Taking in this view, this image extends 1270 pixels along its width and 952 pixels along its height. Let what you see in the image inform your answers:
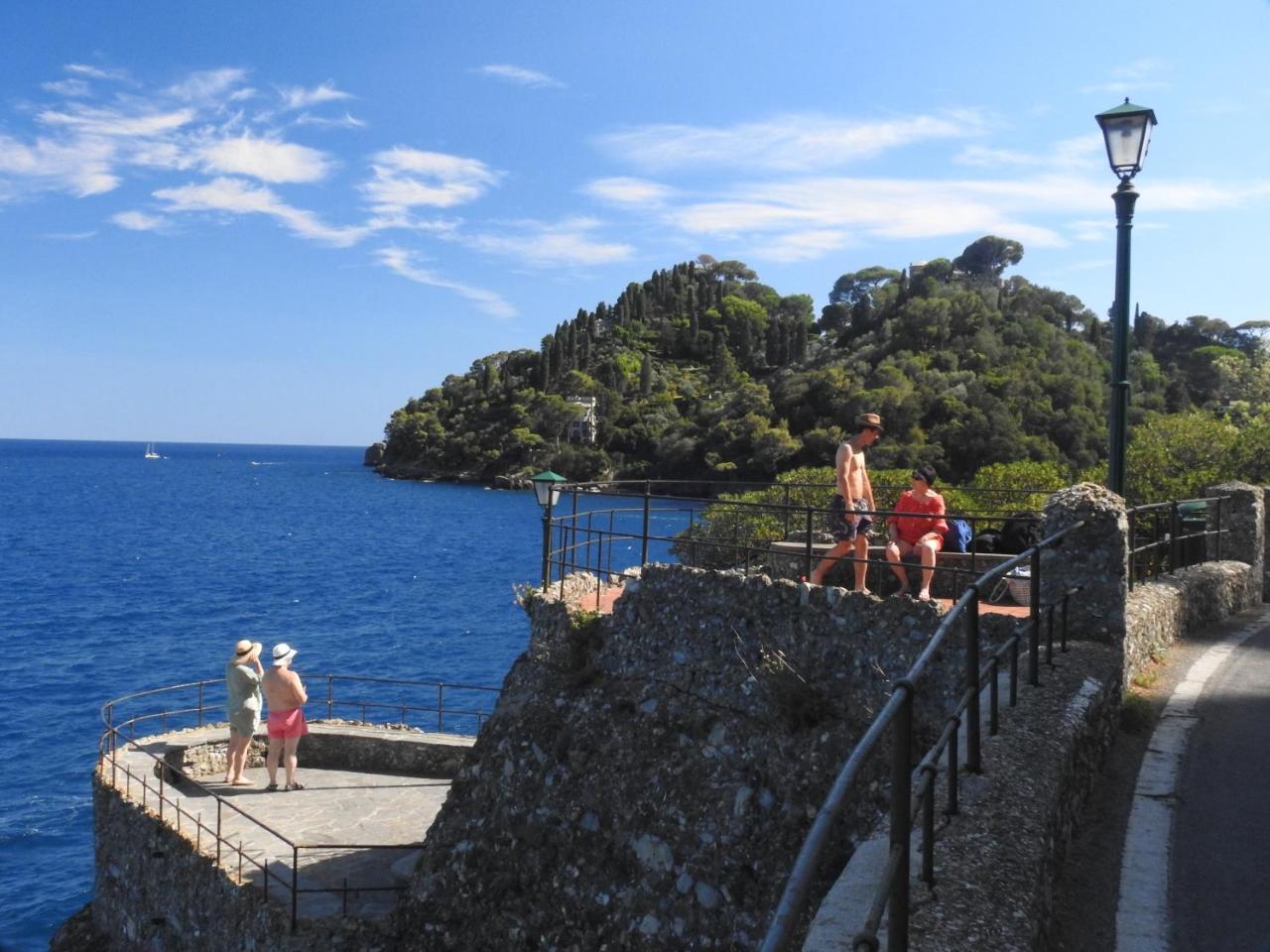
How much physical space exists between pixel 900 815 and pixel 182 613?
46.7 meters

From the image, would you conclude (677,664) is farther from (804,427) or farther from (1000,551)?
(804,427)

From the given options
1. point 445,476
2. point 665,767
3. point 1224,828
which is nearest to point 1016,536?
point 665,767

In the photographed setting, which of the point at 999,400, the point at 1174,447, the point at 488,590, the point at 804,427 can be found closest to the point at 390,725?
the point at 1174,447

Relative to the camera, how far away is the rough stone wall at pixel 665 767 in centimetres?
794

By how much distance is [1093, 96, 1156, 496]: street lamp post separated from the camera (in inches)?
Result: 347

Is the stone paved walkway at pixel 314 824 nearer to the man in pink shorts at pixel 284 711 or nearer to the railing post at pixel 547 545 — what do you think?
the man in pink shorts at pixel 284 711

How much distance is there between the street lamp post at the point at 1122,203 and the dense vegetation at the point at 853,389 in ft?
30.5

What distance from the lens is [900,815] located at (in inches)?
134

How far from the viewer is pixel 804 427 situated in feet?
304

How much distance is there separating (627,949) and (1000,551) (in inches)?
249

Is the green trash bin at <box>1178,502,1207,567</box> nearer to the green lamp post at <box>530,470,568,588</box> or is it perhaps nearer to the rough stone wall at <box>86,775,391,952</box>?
the green lamp post at <box>530,470,568,588</box>

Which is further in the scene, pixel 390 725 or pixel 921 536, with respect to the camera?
pixel 390 725

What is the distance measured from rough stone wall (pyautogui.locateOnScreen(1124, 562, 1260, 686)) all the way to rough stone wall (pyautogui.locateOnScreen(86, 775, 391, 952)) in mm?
7438

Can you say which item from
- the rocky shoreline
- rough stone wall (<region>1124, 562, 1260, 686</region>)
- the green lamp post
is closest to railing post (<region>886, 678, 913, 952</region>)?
rough stone wall (<region>1124, 562, 1260, 686</region>)
